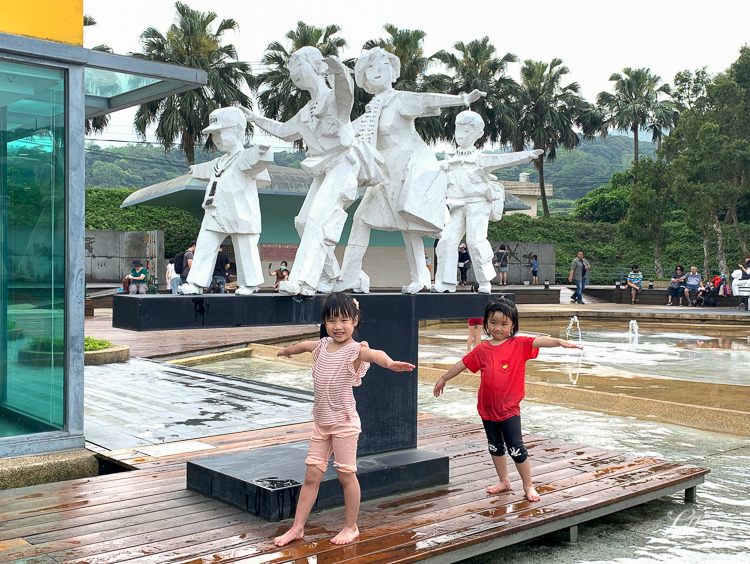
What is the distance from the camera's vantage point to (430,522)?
3725 millimetres

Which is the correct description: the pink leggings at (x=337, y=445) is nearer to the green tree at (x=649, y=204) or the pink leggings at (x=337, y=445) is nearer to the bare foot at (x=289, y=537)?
the bare foot at (x=289, y=537)

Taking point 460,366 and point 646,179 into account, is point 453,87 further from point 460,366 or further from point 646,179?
point 460,366

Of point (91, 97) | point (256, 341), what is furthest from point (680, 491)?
point (256, 341)

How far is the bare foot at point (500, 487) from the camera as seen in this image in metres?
4.23

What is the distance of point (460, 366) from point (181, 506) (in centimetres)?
166

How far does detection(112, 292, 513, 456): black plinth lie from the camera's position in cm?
412

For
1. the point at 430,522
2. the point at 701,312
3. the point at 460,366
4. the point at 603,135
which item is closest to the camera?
the point at 430,522

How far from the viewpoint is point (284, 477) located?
398 cm

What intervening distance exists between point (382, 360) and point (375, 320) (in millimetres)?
1268

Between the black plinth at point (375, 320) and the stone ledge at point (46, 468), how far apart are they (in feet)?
4.51

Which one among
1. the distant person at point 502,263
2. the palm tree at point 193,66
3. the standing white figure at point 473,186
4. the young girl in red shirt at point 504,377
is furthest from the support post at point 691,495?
the palm tree at point 193,66

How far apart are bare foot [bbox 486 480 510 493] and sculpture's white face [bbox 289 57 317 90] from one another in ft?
9.67

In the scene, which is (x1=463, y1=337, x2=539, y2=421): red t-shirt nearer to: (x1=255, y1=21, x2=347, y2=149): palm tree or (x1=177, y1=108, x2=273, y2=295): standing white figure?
(x1=177, y1=108, x2=273, y2=295): standing white figure

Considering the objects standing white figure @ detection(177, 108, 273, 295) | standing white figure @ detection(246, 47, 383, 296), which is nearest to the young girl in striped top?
standing white figure @ detection(246, 47, 383, 296)
